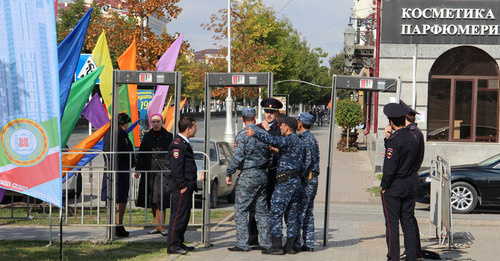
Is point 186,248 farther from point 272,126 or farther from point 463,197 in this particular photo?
point 463,197

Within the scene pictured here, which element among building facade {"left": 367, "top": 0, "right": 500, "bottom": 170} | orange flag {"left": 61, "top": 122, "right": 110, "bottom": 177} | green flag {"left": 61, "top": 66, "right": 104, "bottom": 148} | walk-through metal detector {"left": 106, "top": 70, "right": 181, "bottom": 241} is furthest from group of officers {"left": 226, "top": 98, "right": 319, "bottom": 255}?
building facade {"left": 367, "top": 0, "right": 500, "bottom": 170}

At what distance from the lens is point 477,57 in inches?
811

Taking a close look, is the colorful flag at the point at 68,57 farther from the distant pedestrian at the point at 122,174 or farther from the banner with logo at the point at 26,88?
the banner with logo at the point at 26,88

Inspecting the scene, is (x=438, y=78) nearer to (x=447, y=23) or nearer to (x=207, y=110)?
(x=447, y=23)

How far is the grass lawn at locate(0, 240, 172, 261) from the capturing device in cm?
828

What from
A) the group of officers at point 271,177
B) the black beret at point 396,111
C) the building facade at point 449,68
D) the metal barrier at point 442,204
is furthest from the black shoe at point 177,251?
the building facade at point 449,68

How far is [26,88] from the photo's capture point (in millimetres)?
6574

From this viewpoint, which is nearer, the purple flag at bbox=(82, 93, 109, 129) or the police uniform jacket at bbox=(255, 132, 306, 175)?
the police uniform jacket at bbox=(255, 132, 306, 175)

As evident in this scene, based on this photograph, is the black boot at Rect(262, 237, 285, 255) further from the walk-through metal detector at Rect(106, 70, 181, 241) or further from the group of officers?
the walk-through metal detector at Rect(106, 70, 181, 241)

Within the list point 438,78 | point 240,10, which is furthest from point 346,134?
point 240,10

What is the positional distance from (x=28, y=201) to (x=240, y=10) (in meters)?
34.6

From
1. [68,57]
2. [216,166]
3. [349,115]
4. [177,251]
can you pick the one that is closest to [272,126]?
[177,251]

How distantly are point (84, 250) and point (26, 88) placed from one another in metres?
2.98

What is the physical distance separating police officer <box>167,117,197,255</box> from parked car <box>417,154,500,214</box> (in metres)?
6.74
